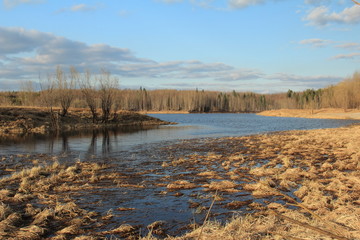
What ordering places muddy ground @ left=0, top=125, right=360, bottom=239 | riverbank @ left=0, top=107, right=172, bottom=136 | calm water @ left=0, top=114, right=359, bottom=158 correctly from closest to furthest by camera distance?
muddy ground @ left=0, top=125, right=360, bottom=239
calm water @ left=0, top=114, right=359, bottom=158
riverbank @ left=0, top=107, right=172, bottom=136

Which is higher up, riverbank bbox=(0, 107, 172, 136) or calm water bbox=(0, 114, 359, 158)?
riverbank bbox=(0, 107, 172, 136)

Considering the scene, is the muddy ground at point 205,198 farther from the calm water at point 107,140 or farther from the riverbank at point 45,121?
the riverbank at point 45,121

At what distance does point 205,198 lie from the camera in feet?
28.0

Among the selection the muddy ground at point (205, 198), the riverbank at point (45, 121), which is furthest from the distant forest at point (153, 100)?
the muddy ground at point (205, 198)

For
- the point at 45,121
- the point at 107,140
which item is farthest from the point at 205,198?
the point at 45,121

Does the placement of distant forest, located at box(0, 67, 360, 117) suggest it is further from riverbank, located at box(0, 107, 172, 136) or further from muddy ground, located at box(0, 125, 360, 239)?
muddy ground, located at box(0, 125, 360, 239)

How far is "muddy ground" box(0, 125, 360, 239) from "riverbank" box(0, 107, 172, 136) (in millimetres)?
20776

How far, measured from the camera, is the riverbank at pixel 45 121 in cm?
3416

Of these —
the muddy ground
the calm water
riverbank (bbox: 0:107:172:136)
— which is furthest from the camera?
riverbank (bbox: 0:107:172:136)

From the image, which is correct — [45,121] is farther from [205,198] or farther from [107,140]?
[205,198]

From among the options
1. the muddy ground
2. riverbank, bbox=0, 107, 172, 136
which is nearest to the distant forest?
riverbank, bbox=0, 107, 172, 136

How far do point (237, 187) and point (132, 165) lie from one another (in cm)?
603

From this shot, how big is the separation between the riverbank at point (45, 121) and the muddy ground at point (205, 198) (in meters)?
20.8

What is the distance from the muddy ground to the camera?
219 inches
